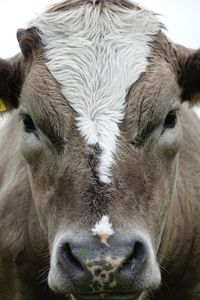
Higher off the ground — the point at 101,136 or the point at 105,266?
the point at 101,136

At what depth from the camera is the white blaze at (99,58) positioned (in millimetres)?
6797

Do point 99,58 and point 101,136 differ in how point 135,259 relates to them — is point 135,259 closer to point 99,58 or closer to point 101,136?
point 101,136

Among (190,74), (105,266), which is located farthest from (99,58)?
(105,266)

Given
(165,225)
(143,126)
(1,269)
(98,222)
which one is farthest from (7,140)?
(98,222)

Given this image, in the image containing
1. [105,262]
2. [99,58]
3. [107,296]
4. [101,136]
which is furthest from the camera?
[99,58]

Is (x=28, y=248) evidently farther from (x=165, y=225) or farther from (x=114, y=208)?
(x=114, y=208)

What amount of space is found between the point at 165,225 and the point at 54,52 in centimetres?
190

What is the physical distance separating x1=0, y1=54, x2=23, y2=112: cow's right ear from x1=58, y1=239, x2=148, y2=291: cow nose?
6.65 feet

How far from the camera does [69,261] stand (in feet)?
20.6

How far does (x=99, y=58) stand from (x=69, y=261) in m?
1.72

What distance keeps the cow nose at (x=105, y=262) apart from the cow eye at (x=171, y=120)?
1357mm

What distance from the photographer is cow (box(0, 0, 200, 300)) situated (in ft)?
20.6

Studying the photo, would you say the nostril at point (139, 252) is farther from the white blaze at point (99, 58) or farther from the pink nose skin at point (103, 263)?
the white blaze at point (99, 58)

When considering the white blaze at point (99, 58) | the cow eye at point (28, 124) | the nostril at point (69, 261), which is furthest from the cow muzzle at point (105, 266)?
the cow eye at point (28, 124)
